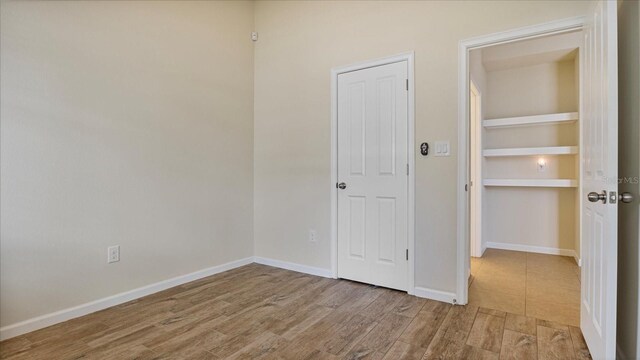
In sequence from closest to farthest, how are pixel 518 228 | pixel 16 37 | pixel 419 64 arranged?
pixel 16 37 < pixel 419 64 < pixel 518 228

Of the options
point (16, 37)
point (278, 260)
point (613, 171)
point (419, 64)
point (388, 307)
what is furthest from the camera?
point (278, 260)

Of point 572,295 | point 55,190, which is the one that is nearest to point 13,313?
point 55,190

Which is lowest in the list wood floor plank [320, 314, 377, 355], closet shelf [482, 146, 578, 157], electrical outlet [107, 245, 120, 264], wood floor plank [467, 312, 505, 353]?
wood floor plank [320, 314, 377, 355]

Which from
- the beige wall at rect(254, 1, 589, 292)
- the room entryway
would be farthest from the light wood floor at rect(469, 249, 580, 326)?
the beige wall at rect(254, 1, 589, 292)

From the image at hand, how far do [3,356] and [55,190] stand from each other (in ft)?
3.25

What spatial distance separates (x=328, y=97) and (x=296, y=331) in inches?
83.6

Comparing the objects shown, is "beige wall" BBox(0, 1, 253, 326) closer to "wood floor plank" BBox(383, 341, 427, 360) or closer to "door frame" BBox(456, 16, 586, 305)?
"wood floor plank" BBox(383, 341, 427, 360)

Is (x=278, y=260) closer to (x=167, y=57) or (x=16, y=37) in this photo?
(x=167, y=57)

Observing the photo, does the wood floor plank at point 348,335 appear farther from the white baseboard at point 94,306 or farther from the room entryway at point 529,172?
the white baseboard at point 94,306

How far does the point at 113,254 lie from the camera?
253cm

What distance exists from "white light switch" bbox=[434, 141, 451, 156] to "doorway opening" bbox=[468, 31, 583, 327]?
59.3 inches

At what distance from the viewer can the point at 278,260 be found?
142 inches

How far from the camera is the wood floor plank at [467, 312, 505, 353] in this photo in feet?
6.38

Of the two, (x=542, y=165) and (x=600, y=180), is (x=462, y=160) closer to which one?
(x=600, y=180)
